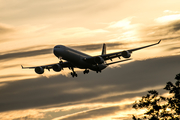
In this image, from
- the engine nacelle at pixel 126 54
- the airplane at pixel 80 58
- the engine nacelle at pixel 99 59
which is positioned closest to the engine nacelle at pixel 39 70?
the airplane at pixel 80 58

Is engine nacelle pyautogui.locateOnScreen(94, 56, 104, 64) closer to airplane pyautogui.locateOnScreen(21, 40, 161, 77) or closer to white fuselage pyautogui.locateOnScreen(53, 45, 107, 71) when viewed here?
airplane pyautogui.locateOnScreen(21, 40, 161, 77)

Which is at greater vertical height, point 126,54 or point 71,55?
point 71,55

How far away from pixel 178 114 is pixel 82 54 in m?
34.1

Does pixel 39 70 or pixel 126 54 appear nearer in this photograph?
pixel 126 54

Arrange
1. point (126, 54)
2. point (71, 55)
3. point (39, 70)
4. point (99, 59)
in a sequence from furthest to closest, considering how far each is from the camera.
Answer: point (39, 70) → point (99, 59) → point (126, 54) → point (71, 55)

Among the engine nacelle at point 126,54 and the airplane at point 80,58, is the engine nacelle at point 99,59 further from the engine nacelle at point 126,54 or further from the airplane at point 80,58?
the engine nacelle at point 126,54

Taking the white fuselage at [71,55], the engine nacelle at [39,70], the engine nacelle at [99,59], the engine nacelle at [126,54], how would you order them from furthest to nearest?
the engine nacelle at [39,70], the engine nacelle at [99,59], the engine nacelle at [126,54], the white fuselage at [71,55]

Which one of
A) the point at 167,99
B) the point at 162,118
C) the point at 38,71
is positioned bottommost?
the point at 162,118

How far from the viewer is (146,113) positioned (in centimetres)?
5466

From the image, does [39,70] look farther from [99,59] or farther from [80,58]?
[99,59]

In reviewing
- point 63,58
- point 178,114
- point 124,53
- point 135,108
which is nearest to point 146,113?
point 135,108

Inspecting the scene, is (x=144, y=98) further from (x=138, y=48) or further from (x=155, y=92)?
(x=138, y=48)

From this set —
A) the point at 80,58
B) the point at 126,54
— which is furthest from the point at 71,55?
the point at 126,54

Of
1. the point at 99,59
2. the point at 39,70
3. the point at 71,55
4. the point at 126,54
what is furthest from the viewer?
the point at 39,70
